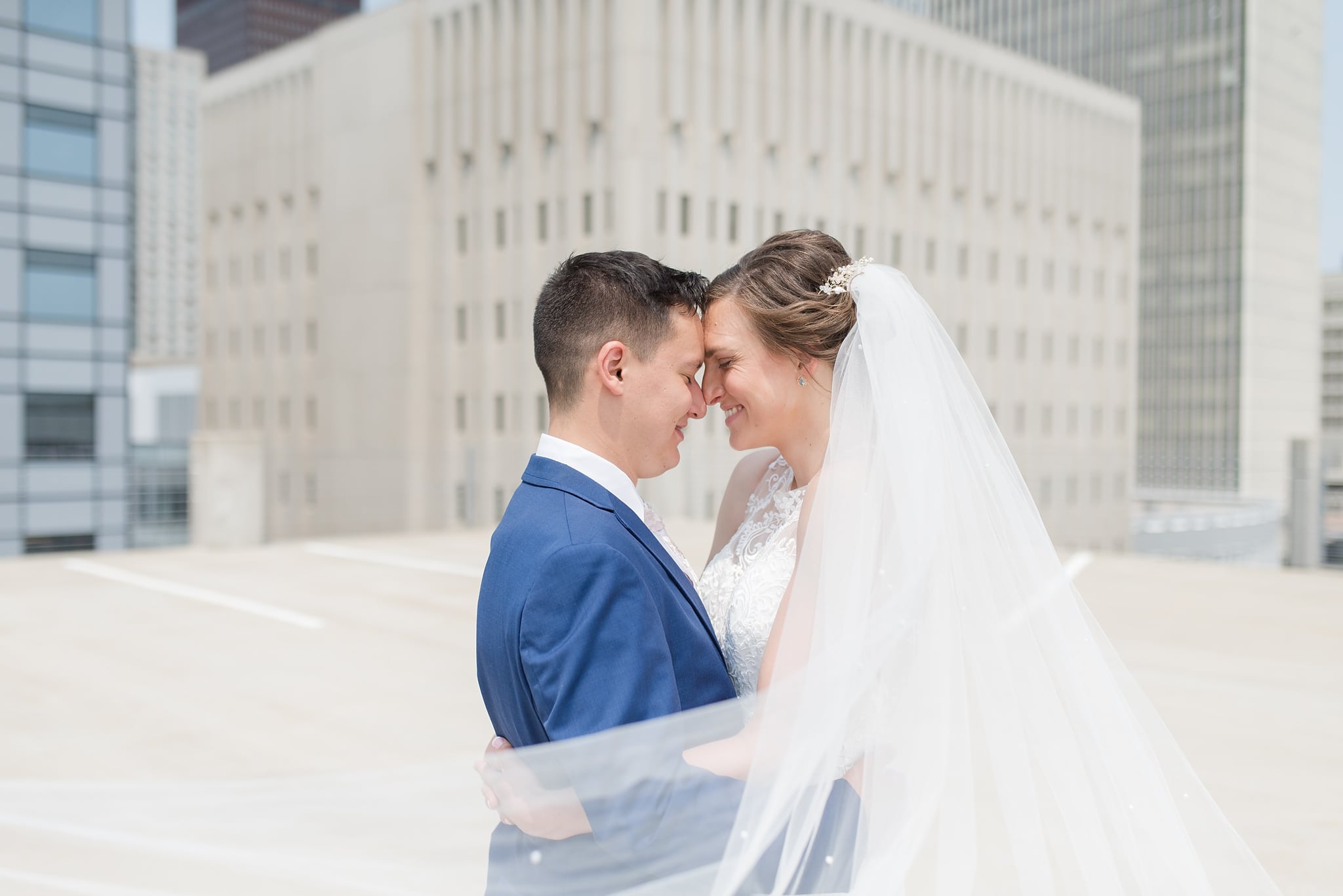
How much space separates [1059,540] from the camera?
1719 inches

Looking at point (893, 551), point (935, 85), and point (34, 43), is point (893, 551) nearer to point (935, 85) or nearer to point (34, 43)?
point (34, 43)

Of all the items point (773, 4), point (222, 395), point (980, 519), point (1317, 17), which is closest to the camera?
point (980, 519)

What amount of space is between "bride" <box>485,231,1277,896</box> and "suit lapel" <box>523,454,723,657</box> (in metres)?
0.25

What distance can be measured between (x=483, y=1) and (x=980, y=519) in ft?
118

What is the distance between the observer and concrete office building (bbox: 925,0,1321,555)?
84.9 metres

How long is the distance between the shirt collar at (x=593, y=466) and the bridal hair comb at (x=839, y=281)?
2.59 ft

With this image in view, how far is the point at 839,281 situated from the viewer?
2562 millimetres

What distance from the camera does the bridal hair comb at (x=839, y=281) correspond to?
254 cm

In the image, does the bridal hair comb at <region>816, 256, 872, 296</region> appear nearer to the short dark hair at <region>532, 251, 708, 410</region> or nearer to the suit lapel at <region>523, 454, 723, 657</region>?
the short dark hair at <region>532, 251, 708, 410</region>

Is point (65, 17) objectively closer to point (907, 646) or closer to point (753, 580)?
point (753, 580)

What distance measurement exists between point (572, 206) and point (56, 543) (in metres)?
17.6

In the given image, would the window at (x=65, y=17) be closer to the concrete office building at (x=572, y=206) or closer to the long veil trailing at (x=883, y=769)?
the concrete office building at (x=572, y=206)

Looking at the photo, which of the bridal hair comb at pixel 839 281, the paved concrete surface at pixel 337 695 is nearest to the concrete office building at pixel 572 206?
the paved concrete surface at pixel 337 695

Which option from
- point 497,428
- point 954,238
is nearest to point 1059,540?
point 954,238
